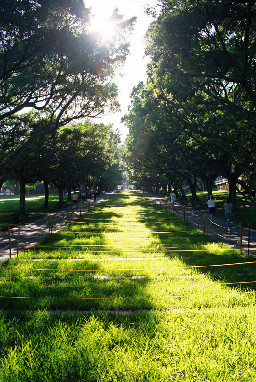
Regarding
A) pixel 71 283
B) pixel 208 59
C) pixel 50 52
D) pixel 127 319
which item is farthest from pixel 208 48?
pixel 127 319

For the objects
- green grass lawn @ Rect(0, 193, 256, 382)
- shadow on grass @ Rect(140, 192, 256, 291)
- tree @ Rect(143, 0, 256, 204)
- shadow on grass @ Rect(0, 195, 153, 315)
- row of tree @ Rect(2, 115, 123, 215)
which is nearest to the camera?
green grass lawn @ Rect(0, 193, 256, 382)

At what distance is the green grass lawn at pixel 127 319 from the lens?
3582 mm

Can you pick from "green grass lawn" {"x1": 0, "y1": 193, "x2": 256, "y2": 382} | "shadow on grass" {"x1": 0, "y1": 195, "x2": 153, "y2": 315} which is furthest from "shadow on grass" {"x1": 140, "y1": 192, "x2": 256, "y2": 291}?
"shadow on grass" {"x1": 0, "y1": 195, "x2": 153, "y2": 315}

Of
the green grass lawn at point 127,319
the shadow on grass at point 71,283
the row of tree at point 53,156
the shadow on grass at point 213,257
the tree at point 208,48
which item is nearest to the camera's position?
the green grass lawn at point 127,319

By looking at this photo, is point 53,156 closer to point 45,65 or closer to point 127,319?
point 45,65

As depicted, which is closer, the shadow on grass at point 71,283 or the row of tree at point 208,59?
the shadow on grass at point 71,283

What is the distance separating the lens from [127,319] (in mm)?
4902

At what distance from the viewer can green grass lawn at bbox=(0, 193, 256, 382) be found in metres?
3.58

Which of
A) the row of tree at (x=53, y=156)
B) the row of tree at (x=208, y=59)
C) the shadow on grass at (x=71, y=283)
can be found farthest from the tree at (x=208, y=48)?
the row of tree at (x=53, y=156)

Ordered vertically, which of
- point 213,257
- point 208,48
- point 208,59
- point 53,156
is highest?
point 208,48

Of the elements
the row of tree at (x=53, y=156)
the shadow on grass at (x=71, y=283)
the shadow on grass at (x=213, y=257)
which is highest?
the row of tree at (x=53, y=156)

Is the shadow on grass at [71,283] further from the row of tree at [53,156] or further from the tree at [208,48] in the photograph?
the row of tree at [53,156]

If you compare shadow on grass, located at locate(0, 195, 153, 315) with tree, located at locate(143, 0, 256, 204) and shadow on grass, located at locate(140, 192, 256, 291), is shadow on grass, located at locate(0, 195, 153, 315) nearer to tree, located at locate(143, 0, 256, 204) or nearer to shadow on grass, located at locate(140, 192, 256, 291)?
shadow on grass, located at locate(140, 192, 256, 291)

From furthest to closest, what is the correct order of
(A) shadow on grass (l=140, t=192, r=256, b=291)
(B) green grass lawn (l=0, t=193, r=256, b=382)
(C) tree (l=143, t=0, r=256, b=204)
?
(C) tree (l=143, t=0, r=256, b=204) → (A) shadow on grass (l=140, t=192, r=256, b=291) → (B) green grass lawn (l=0, t=193, r=256, b=382)
